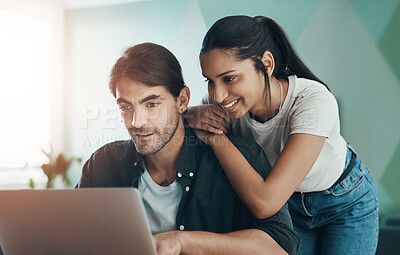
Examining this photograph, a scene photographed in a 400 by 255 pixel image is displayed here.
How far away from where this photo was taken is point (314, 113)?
1256mm

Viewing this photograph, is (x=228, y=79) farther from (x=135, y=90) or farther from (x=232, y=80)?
(x=135, y=90)

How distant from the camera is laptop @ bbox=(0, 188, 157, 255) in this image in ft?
2.21

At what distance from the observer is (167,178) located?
1.29 meters

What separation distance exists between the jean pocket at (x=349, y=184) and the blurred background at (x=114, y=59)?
2.35m

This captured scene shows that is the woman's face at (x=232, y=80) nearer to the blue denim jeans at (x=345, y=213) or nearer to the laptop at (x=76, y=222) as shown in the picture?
the blue denim jeans at (x=345, y=213)

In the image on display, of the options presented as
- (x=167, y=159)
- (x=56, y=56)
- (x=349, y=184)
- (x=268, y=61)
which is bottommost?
(x=349, y=184)

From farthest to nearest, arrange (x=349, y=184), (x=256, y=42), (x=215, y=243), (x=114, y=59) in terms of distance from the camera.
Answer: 1. (x=114, y=59)
2. (x=349, y=184)
3. (x=256, y=42)
4. (x=215, y=243)

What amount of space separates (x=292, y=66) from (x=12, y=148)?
3.53 metres

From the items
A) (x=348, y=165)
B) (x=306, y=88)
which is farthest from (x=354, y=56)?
(x=306, y=88)

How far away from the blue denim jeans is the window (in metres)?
3.47

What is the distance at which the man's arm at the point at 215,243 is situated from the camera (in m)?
0.82

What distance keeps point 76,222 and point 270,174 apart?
0.62 meters

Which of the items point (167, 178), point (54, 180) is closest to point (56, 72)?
point (54, 180)

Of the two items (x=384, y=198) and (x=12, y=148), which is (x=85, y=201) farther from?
(x=12, y=148)
